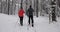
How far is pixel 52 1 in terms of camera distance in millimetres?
17969

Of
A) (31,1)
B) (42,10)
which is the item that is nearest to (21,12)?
(42,10)

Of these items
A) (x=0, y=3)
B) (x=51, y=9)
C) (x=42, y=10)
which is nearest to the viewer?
(x=51, y=9)

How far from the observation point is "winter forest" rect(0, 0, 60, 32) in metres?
15.0

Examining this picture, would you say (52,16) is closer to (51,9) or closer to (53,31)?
(51,9)

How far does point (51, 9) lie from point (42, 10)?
1835 cm

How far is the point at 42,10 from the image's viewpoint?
3612cm

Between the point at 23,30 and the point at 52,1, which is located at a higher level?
the point at 52,1

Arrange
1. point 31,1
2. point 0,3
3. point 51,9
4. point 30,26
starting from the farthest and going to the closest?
point 0,3
point 31,1
point 51,9
point 30,26

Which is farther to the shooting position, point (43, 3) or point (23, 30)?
point (43, 3)

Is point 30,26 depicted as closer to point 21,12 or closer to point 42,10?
point 21,12

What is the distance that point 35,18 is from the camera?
2481 centimetres

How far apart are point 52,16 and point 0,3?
1332 inches

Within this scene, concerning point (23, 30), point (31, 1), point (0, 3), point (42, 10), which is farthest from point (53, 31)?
point (0, 3)

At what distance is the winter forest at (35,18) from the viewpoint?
15.0 m
